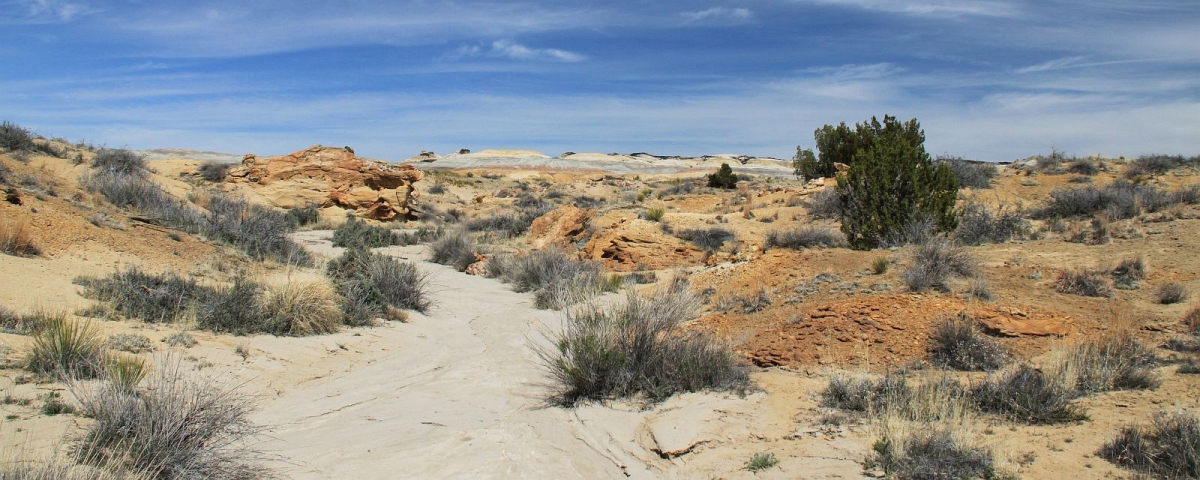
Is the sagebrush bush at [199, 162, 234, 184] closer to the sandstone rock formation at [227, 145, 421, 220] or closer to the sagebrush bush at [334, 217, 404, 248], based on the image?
the sandstone rock formation at [227, 145, 421, 220]

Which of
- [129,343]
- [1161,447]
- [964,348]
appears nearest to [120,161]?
[129,343]

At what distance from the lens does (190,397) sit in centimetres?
396

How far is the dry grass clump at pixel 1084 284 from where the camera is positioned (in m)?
7.48

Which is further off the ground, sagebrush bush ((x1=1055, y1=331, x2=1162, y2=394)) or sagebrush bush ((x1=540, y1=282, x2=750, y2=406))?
sagebrush bush ((x1=1055, y1=331, x2=1162, y2=394))

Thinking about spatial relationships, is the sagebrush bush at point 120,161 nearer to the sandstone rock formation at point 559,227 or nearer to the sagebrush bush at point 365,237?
the sagebrush bush at point 365,237

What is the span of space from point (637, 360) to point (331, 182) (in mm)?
20090

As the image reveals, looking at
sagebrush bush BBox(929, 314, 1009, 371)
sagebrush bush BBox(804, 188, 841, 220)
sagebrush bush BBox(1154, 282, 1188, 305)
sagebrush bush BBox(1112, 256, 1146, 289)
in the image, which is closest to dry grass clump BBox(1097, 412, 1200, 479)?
sagebrush bush BBox(929, 314, 1009, 371)

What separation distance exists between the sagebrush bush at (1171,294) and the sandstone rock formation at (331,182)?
2056 cm

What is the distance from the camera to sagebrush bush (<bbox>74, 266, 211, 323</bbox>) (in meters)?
6.92

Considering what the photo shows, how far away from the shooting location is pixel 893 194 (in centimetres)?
1280

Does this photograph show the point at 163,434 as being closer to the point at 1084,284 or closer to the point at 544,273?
the point at 544,273

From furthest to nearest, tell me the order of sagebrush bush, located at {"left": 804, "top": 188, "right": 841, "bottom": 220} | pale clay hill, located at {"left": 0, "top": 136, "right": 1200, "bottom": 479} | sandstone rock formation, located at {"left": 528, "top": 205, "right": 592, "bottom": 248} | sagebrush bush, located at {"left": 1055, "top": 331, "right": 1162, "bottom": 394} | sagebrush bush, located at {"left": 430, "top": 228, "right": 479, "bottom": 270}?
sagebrush bush, located at {"left": 804, "top": 188, "right": 841, "bottom": 220} < sandstone rock formation, located at {"left": 528, "top": 205, "right": 592, "bottom": 248} < sagebrush bush, located at {"left": 430, "top": 228, "right": 479, "bottom": 270} < sagebrush bush, located at {"left": 1055, "top": 331, "right": 1162, "bottom": 394} < pale clay hill, located at {"left": 0, "top": 136, "right": 1200, "bottom": 479}

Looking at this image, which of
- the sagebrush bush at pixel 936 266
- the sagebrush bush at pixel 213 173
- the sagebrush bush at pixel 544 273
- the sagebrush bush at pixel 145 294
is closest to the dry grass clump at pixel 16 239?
the sagebrush bush at pixel 145 294

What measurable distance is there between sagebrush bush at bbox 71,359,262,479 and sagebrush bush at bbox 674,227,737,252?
12005 mm
